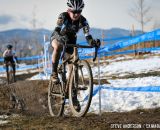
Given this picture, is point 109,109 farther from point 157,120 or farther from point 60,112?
point 157,120

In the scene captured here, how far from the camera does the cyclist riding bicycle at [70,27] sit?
7410 millimetres

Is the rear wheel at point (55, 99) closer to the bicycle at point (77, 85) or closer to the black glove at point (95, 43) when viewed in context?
the bicycle at point (77, 85)

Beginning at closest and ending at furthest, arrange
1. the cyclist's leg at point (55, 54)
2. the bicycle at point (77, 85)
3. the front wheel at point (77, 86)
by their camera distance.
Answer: the bicycle at point (77, 85), the front wheel at point (77, 86), the cyclist's leg at point (55, 54)

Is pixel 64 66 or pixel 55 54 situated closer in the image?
pixel 55 54

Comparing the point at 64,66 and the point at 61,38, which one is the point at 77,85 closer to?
the point at 64,66

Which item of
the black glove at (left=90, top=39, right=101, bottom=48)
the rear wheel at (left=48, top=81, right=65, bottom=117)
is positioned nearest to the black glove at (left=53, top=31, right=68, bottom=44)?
the black glove at (left=90, top=39, right=101, bottom=48)

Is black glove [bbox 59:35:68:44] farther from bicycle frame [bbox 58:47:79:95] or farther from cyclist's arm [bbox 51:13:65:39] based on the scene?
bicycle frame [bbox 58:47:79:95]

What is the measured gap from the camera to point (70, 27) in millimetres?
7648

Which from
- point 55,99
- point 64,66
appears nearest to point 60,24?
point 64,66

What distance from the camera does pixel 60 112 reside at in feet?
26.9

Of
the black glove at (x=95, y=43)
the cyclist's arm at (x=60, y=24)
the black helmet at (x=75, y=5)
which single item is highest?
the black helmet at (x=75, y=5)

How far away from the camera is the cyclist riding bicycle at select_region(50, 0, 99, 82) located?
741 centimetres

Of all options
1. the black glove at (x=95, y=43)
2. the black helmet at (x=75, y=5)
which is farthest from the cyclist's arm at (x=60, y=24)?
the black glove at (x=95, y=43)

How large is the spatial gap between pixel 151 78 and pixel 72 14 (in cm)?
779
